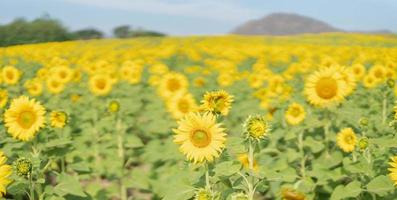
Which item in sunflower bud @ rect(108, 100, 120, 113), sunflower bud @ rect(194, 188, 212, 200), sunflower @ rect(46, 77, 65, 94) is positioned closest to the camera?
sunflower bud @ rect(194, 188, 212, 200)

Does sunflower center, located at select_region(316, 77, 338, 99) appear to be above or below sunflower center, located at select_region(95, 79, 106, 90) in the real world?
above

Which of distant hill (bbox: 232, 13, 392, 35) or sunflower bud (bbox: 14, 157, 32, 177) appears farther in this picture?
distant hill (bbox: 232, 13, 392, 35)

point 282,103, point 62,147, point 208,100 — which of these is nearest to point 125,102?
point 282,103

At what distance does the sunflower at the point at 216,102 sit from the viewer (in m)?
3.26

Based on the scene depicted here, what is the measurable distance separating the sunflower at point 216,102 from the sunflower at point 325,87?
2209 millimetres

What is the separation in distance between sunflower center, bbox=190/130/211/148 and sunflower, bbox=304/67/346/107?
237cm

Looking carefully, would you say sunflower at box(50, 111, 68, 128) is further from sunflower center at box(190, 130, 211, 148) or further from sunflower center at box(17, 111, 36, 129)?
sunflower center at box(190, 130, 211, 148)

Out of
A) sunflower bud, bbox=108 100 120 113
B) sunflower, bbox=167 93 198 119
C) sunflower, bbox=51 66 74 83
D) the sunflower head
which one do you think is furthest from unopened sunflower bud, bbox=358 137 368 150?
sunflower, bbox=51 66 74 83

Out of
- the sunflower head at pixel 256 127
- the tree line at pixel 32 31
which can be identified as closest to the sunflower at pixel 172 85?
the sunflower head at pixel 256 127

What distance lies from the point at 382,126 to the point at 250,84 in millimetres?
5017

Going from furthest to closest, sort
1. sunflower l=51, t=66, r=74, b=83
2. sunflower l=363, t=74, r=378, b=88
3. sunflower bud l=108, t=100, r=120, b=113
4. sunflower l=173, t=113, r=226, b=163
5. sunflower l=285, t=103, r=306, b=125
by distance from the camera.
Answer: sunflower l=51, t=66, r=74, b=83
sunflower l=363, t=74, r=378, b=88
sunflower bud l=108, t=100, r=120, b=113
sunflower l=285, t=103, r=306, b=125
sunflower l=173, t=113, r=226, b=163

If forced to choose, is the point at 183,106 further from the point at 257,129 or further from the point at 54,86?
the point at 257,129

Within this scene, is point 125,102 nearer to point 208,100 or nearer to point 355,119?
point 355,119

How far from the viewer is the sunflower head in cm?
305
